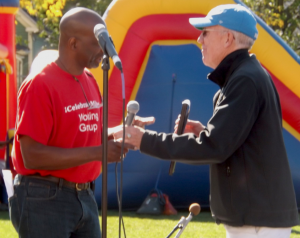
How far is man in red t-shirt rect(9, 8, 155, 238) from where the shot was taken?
8.71ft

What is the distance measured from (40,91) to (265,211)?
1206 mm

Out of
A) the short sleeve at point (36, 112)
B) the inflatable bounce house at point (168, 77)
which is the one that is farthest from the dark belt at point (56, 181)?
the inflatable bounce house at point (168, 77)

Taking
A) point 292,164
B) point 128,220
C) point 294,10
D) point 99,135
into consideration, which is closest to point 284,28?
point 294,10

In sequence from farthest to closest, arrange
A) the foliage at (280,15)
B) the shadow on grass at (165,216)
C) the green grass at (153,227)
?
the foliage at (280,15) → the shadow on grass at (165,216) → the green grass at (153,227)

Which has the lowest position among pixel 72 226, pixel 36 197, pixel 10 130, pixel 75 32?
pixel 10 130

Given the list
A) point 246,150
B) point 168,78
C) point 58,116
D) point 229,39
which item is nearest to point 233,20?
point 229,39

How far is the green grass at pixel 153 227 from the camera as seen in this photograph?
6.21 m

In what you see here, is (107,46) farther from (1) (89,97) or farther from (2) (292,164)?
(2) (292,164)

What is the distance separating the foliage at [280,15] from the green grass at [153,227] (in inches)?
365

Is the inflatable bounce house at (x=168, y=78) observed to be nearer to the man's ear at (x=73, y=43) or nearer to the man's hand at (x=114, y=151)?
the man's ear at (x=73, y=43)

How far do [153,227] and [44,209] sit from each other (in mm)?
3985

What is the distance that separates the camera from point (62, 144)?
2.77 metres

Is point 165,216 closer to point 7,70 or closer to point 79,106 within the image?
point 7,70

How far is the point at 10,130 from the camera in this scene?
26.6 feet
